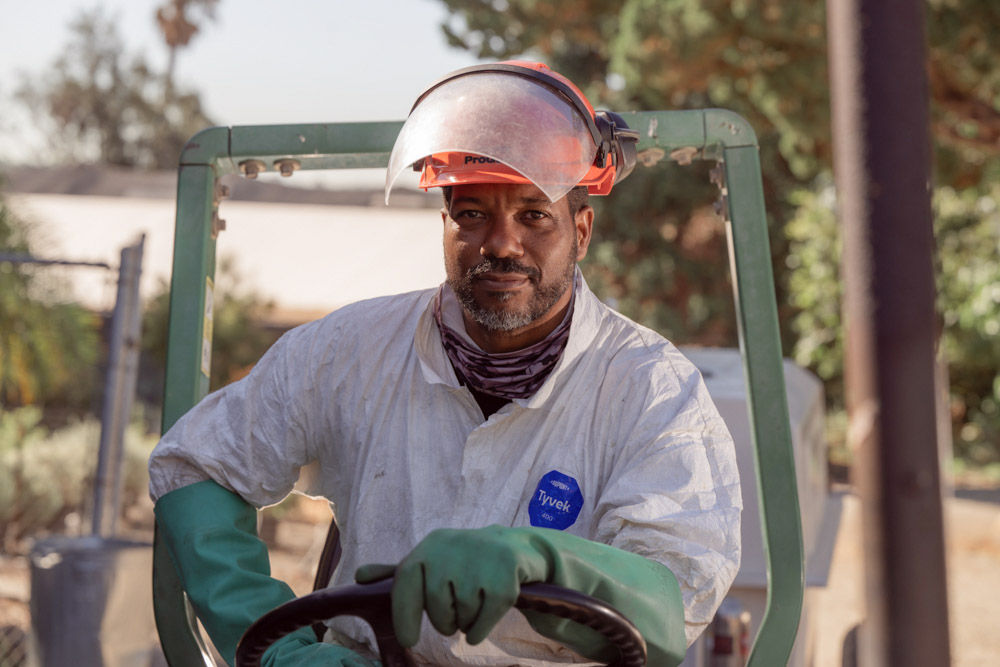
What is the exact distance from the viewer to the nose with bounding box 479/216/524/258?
6.76 ft

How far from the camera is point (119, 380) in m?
4.40

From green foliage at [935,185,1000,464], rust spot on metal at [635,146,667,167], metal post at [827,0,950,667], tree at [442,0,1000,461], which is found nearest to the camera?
metal post at [827,0,950,667]

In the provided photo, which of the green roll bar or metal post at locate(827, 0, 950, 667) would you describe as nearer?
metal post at locate(827, 0, 950, 667)

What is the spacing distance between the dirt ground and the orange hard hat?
300 cm

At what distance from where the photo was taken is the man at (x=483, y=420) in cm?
192

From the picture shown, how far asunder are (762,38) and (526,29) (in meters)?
2.42

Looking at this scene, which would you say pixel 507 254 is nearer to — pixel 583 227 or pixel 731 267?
pixel 583 227

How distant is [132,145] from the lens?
36250 mm

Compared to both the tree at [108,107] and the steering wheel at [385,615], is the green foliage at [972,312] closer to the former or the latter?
the steering wheel at [385,615]

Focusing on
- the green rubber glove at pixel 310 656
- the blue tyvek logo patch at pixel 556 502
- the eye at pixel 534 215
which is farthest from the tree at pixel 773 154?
the green rubber glove at pixel 310 656

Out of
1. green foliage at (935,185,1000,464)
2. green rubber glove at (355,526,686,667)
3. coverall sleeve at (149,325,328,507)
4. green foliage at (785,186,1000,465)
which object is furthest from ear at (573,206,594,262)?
green foliage at (785,186,1000,465)

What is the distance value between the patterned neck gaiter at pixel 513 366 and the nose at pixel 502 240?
19 centimetres

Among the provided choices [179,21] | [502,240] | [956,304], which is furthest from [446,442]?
[179,21]

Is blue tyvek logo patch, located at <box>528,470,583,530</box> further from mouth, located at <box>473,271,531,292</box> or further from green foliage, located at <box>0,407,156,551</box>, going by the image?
green foliage, located at <box>0,407,156,551</box>
